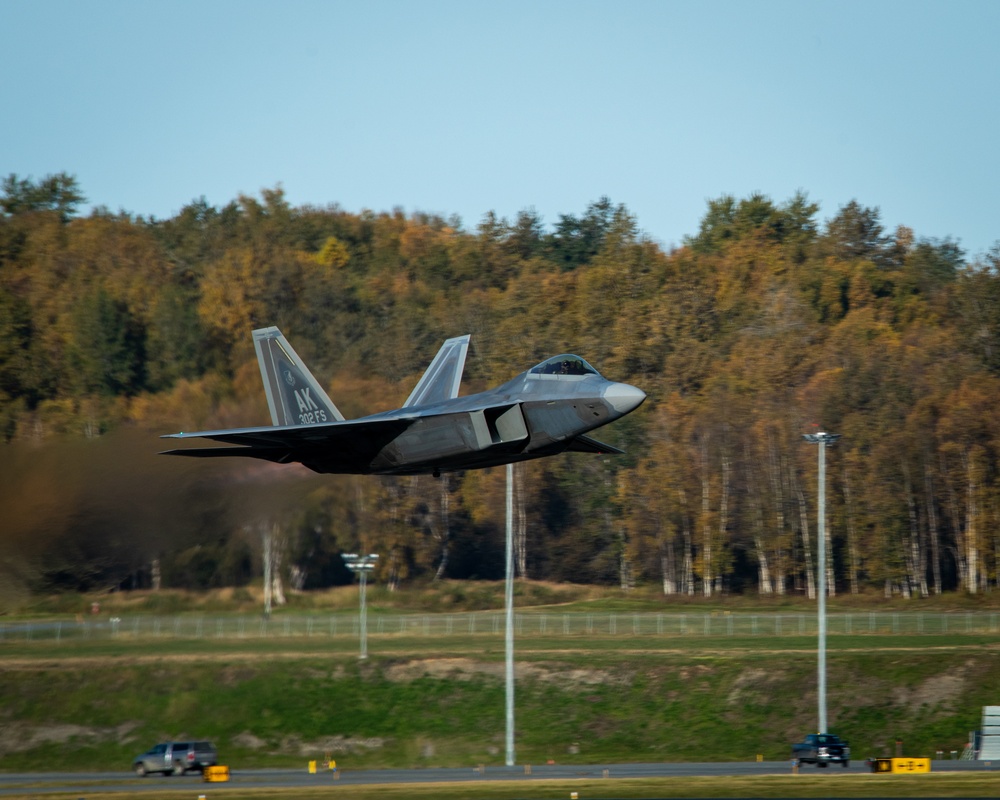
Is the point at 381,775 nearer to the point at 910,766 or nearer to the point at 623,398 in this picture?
the point at 910,766

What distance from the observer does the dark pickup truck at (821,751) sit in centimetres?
4244

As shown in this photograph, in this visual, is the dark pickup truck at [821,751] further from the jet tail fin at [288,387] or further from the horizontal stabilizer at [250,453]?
the horizontal stabilizer at [250,453]

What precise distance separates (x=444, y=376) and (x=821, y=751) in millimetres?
20022

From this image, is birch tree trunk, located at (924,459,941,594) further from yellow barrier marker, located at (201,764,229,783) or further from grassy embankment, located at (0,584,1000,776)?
yellow barrier marker, located at (201,764,229,783)

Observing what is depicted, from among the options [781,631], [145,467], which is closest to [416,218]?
[781,631]

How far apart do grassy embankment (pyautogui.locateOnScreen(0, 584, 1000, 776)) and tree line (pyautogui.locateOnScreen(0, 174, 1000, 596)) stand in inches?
209

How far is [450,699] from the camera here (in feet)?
169

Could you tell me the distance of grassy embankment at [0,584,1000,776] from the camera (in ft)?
157

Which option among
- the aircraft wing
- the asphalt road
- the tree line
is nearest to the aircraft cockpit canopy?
the aircraft wing

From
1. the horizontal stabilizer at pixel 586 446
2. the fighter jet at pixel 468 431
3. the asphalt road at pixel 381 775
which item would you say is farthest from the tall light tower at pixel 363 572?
the horizontal stabilizer at pixel 586 446

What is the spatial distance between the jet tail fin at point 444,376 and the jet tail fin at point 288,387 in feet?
7.57

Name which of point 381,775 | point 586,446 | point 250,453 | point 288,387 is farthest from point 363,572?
point 586,446

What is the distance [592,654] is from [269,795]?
22292mm

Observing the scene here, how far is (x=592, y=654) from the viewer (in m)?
54.8
